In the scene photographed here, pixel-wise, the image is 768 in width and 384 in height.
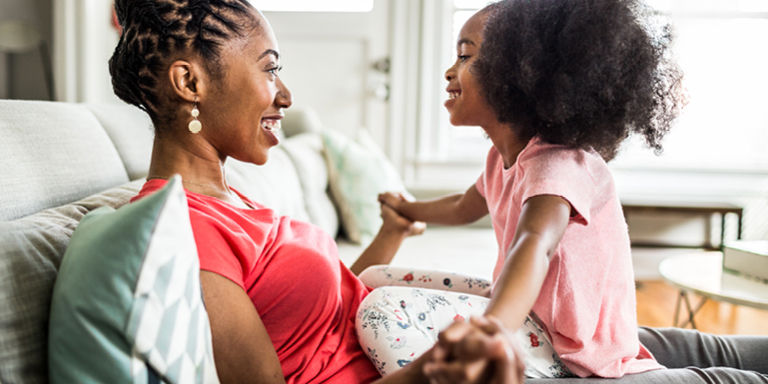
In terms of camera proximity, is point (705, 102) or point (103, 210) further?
point (705, 102)

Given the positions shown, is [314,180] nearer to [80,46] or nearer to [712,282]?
[712,282]

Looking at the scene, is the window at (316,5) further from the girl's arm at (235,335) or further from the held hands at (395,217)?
the girl's arm at (235,335)

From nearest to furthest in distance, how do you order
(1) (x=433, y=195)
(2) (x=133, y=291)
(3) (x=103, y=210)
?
(2) (x=133, y=291), (3) (x=103, y=210), (1) (x=433, y=195)

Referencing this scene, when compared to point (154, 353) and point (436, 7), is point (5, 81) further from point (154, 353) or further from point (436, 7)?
point (154, 353)

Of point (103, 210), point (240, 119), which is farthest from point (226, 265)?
point (240, 119)

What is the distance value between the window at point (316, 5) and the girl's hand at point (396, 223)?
91.8 inches

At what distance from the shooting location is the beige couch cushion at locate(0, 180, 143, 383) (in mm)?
546

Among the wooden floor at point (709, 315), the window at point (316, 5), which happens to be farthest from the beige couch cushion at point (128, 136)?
the wooden floor at point (709, 315)

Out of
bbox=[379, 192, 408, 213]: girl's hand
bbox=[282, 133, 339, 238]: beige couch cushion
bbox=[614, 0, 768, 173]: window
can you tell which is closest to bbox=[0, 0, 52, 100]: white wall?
bbox=[282, 133, 339, 238]: beige couch cushion

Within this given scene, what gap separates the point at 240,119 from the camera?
85 cm

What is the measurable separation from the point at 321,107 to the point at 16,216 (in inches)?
108

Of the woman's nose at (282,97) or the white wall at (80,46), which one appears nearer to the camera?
the woman's nose at (282,97)

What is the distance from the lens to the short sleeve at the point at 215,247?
0.66 metres

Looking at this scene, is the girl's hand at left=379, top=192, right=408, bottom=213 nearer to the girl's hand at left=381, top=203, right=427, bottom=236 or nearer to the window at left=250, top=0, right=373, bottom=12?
the girl's hand at left=381, top=203, right=427, bottom=236
